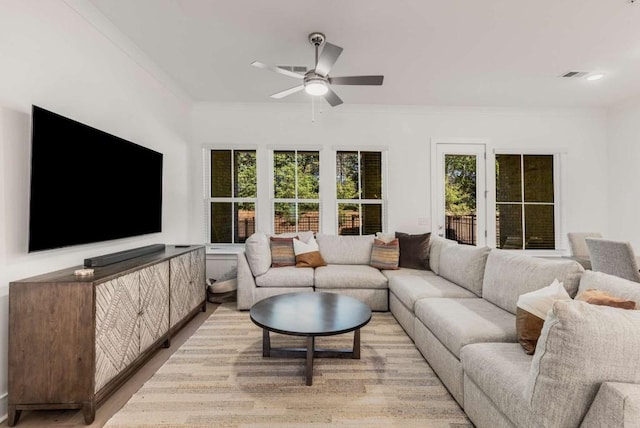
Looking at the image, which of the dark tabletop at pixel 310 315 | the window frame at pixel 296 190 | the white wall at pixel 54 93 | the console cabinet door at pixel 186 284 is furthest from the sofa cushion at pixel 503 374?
the window frame at pixel 296 190

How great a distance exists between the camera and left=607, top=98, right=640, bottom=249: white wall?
4.39 meters

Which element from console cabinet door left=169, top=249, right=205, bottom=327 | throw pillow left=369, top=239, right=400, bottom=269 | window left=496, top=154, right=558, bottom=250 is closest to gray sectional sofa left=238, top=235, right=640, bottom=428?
throw pillow left=369, top=239, right=400, bottom=269

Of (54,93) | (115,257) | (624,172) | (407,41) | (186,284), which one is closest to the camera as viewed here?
(54,93)

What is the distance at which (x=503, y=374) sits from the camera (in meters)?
1.49

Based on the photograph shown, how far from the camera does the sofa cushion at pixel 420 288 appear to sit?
9.43 feet

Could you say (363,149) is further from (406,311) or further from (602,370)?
(602,370)

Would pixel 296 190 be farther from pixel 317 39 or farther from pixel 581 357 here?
pixel 581 357

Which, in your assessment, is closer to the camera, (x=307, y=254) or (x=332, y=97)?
(x=332, y=97)

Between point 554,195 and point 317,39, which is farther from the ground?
point 317,39

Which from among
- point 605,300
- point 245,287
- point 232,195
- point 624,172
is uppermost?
point 624,172

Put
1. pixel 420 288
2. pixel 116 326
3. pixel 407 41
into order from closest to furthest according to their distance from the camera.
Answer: pixel 116 326, pixel 407 41, pixel 420 288

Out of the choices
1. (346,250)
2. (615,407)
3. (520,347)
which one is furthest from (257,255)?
(615,407)

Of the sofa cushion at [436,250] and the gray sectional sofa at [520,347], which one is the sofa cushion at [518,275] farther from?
the sofa cushion at [436,250]

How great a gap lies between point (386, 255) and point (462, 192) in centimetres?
190
